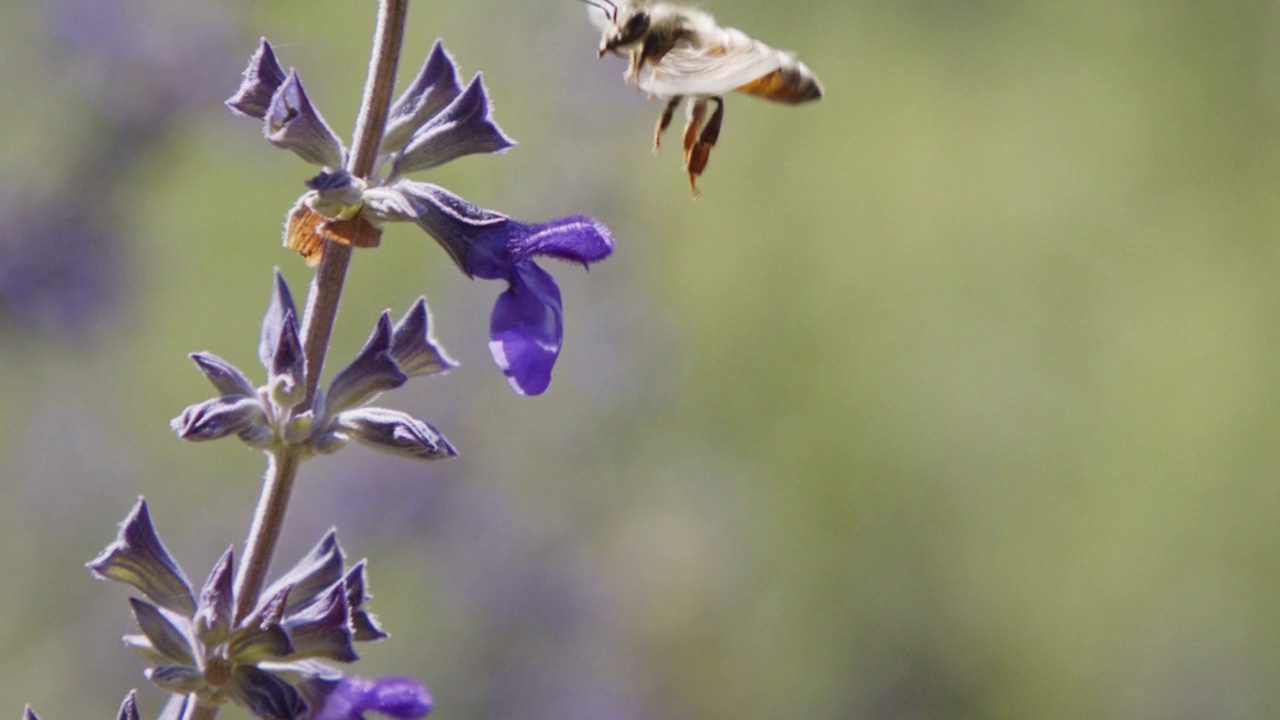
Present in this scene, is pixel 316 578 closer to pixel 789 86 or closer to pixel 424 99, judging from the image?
pixel 424 99

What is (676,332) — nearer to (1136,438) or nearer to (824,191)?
(824,191)

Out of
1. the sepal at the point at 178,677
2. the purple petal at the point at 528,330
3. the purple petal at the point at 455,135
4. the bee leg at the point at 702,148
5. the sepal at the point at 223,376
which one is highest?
the bee leg at the point at 702,148

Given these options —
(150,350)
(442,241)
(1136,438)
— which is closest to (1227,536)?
(1136,438)

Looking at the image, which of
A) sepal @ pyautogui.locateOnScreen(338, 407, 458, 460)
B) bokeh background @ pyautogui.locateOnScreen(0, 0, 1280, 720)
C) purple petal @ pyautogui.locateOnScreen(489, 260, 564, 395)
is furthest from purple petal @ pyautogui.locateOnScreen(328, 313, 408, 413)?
bokeh background @ pyautogui.locateOnScreen(0, 0, 1280, 720)

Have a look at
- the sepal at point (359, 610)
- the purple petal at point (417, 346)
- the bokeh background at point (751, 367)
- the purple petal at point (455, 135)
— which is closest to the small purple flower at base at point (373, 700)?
the sepal at point (359, 610)

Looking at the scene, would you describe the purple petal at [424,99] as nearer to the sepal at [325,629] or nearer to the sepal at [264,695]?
the sepal at [325,629]

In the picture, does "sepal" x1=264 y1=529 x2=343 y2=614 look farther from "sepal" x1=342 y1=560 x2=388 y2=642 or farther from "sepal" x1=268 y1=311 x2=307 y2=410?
"sepal" x1=268 y1=311 x2=307 y2=410

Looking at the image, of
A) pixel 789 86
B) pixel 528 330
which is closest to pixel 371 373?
pixel 528 330
